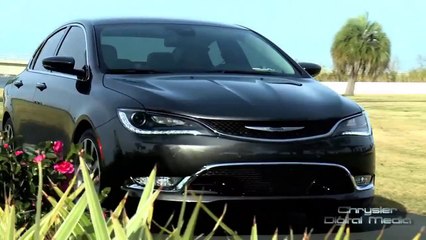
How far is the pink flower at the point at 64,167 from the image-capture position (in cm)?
450

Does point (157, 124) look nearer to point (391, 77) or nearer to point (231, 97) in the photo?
point (231, 97)

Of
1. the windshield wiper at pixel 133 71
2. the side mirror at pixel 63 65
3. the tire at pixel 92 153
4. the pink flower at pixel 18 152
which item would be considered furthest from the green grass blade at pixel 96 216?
the side mirror at pixel 63 65

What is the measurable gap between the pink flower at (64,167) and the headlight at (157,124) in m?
0.53

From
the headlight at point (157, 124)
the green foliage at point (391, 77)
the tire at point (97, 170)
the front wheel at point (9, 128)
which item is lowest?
the green foliage at point (391, 77)

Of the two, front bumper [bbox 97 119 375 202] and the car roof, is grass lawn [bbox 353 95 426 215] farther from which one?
the car roof

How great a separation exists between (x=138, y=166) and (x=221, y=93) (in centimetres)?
76

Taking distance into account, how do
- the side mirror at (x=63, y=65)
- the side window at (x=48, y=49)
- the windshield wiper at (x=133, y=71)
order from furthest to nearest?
the side window at (x=48, y=49), the side mirror at (x=63, y=65), the windshield wiper at (x=133, y=71)

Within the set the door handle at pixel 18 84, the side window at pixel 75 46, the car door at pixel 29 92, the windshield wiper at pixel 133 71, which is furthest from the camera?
the door handle at pixel 18 84

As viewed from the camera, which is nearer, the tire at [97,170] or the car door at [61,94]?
the tire at [97,170]

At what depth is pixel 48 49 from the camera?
24.7 ft

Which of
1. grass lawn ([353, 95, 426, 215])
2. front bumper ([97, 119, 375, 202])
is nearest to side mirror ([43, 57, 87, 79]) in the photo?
front bumper ([97, 119, 375, 202])

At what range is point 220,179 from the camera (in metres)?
4.86

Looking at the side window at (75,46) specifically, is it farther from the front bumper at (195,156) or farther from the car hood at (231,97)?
the front bumper at (195,156)

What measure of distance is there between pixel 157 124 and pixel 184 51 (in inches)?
55.4
